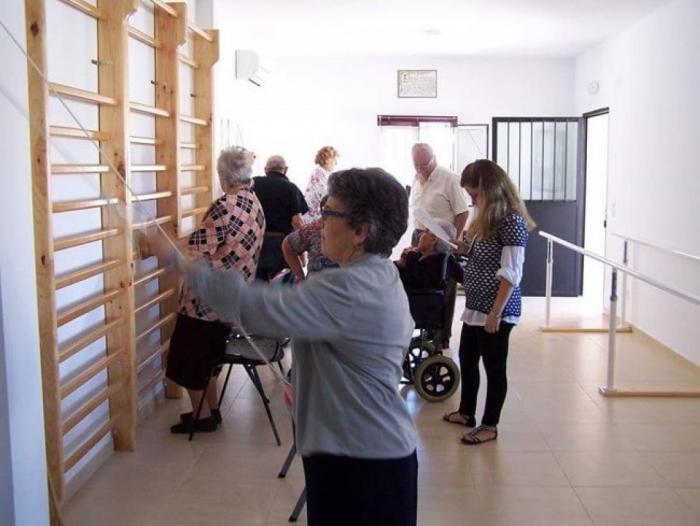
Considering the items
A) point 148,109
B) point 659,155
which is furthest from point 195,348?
point 659,155

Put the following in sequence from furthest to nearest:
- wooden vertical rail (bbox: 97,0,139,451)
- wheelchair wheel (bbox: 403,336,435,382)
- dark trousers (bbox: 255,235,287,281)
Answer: dark trousers (bbox: 255,235,287,281)
wheelchair wheel (bbox: 403,336,435,382)
wooden vertical rail (bbox: 97,0,139,451)

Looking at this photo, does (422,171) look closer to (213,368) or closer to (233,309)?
(213,368)

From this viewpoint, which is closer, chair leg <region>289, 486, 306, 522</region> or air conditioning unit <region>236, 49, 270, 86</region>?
chair leg <region>289, 486, 306, 522</region>

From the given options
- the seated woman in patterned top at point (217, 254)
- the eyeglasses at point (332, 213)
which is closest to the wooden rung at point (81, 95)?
the seated woman in patterned top at point (217, 254)

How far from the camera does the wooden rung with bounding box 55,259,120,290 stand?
3.00 meters

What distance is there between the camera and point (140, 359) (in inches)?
162

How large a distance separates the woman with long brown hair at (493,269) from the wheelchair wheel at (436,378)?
0.67 m

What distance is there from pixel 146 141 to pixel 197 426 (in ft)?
4.69

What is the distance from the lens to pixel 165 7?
405 centimetres

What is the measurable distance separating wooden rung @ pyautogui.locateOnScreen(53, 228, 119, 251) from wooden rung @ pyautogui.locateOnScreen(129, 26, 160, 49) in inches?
38.6

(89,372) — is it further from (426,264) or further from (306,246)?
(426,264)

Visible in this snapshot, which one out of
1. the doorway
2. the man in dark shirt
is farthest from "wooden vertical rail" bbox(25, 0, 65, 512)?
the doorway

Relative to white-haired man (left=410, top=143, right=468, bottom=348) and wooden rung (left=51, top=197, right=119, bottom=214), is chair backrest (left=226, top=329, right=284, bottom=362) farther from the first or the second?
white-haired man (left=410, top=143, right=468, bottom=348)

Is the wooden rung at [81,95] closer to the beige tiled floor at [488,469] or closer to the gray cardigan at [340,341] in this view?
the beige tiled floor at [488,469]
